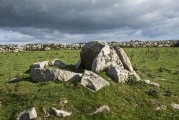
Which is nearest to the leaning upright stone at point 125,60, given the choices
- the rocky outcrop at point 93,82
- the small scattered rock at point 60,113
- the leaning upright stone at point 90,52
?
the leaning upright stone at point 90,52

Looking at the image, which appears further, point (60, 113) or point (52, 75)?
point (52, 75)

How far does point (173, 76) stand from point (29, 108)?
16472 millimetres

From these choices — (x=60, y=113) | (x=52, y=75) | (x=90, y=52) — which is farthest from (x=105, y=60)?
(x=60, y=113)

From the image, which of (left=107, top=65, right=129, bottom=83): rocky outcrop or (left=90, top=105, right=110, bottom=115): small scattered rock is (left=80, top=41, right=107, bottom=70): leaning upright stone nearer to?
(left=107, top=65, right=129, bottom=83): rocky outcrop

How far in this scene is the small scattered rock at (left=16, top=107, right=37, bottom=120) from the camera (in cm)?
1332

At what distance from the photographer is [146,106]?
1538cm

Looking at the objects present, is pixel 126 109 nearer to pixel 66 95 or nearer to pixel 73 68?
pixel 66 95

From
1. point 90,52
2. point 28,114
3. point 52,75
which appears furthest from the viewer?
point 90,52

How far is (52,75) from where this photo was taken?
16.9 meters

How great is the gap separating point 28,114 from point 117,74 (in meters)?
6.86

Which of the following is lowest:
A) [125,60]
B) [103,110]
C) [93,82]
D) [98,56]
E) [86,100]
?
[103,110]

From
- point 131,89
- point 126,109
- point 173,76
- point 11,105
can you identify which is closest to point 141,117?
point 126,109

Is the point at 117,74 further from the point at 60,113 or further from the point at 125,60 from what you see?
the point at 60,113

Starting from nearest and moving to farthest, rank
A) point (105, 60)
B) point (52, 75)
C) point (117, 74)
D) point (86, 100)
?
point (86, 100) < point (52, 75) < point (117, 74) < point (105, 60)
